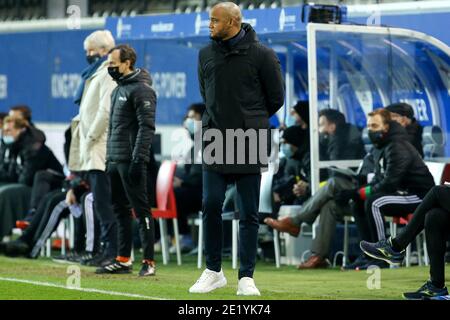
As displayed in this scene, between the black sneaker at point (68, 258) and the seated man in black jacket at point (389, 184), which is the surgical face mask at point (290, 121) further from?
the black sneaker at point (68, 258)

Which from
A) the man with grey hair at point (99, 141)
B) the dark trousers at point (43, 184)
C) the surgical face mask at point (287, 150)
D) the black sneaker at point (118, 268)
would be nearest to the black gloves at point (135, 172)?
the black sneaker at point (118, 268)

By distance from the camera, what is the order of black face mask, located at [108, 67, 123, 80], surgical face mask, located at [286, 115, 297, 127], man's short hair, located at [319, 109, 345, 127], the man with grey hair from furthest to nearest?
surgical face mask, located at [286, 115, 297, 127]
man's short hair, located at [319, 109, 345, 127]
the man with grey hair
black face mask, located at [108, 67, 123, 80]

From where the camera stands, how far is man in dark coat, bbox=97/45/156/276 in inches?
459

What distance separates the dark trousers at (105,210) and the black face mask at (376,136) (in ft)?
7.98

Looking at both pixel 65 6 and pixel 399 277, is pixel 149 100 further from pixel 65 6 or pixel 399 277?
pixel 65 6

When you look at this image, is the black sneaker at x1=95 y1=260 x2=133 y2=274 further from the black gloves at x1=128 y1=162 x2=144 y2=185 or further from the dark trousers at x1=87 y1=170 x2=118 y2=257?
the black gloves at x1=128 y1=162 x2=144 y2=185

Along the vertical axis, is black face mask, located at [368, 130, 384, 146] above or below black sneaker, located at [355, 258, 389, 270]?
above

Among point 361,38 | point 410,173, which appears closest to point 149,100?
point 410,173

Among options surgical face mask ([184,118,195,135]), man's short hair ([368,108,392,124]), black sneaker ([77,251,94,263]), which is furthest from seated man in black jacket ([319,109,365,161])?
black sneaker ([77,251,94,263])

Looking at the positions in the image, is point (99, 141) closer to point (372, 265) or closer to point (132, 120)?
point (132, 120)

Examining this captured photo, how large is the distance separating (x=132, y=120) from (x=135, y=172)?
437 millimetres

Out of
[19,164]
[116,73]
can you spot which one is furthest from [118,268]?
[19,164]

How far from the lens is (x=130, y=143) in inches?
463

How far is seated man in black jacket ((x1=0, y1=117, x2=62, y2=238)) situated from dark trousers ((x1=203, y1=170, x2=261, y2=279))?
5921 millimetres
